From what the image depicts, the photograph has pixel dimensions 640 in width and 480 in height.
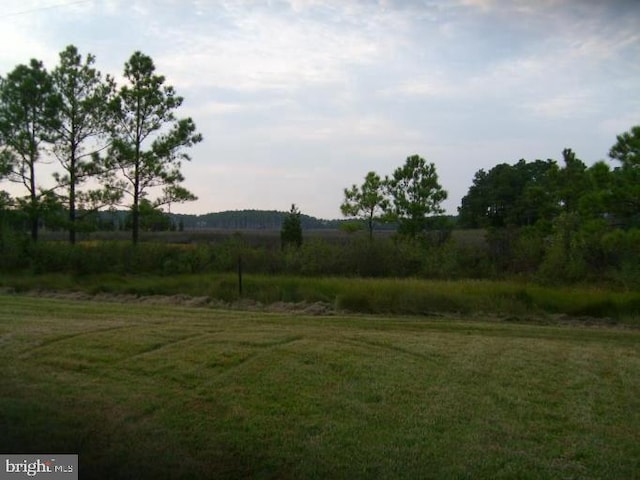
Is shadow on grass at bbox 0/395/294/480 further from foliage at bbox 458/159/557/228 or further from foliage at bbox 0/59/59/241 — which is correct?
foliage at bbox 458/159/557/228

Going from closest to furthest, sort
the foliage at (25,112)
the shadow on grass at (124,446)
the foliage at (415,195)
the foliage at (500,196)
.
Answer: the shadow on grass at (124,446) → the foliage at (25,112) → the foliage at (415,195) → the foliage at (500,196)

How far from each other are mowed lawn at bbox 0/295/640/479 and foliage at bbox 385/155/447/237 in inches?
928

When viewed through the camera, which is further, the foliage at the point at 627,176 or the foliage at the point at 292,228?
the foliage at the point at 292,228

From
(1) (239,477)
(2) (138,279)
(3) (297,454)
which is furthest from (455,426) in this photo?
(2) (138,279)

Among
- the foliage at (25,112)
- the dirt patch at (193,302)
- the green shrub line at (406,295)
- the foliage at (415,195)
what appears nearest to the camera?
the dirt patch at (193,302)

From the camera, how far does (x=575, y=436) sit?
5.60m

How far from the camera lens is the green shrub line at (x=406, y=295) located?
16.3 metres

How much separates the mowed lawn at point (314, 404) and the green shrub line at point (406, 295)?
6.56m

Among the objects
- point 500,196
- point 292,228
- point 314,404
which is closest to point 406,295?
point 314,404

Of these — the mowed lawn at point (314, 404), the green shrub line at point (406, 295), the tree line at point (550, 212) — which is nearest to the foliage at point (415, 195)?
the tree line at point (550, 212)

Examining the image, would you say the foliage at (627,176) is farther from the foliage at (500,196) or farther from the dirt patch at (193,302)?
the foliage at (500,196)

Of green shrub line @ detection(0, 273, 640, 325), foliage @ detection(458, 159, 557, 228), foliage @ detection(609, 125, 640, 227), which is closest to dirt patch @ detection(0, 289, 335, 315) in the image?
green shrub line @ detection(0, 273, 640, 325)

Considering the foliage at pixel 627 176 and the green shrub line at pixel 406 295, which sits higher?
the foliage at pixel 627 176

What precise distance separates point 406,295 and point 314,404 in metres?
10.5
